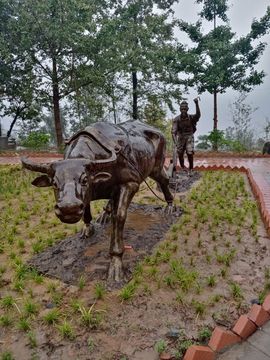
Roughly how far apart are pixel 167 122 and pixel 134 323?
19.6 metres

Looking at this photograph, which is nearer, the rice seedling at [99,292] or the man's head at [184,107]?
the rice seedling at [99,292]

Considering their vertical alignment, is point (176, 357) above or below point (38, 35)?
below

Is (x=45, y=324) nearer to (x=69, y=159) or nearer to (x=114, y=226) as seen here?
(x=114, y=226)

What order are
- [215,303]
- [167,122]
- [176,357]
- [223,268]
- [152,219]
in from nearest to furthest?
[176,357] → [215,303] → [223,268] → [152,219] → [167,122]

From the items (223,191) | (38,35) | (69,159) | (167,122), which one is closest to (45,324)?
(69,159)

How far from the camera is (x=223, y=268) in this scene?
11.6 feet

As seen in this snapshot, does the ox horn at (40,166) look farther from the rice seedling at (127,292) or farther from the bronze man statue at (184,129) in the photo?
the bronze man statue at (184,129)

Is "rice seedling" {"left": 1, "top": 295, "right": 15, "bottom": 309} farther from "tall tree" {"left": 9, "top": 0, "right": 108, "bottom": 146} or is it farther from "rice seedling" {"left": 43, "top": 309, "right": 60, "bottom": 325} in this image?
"tall tree" {"left": 9, "top": 0, "right": 108, "bottom": 146}

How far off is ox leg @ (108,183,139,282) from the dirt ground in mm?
133

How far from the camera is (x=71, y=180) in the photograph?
266cm

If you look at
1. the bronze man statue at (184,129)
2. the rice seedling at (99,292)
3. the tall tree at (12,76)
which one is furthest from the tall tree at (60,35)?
the rice seedling at (99,292)

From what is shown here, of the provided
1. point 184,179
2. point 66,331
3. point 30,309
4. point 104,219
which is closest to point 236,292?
point 66,331

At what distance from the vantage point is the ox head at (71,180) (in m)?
2.53

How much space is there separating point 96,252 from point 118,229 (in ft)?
2.18
